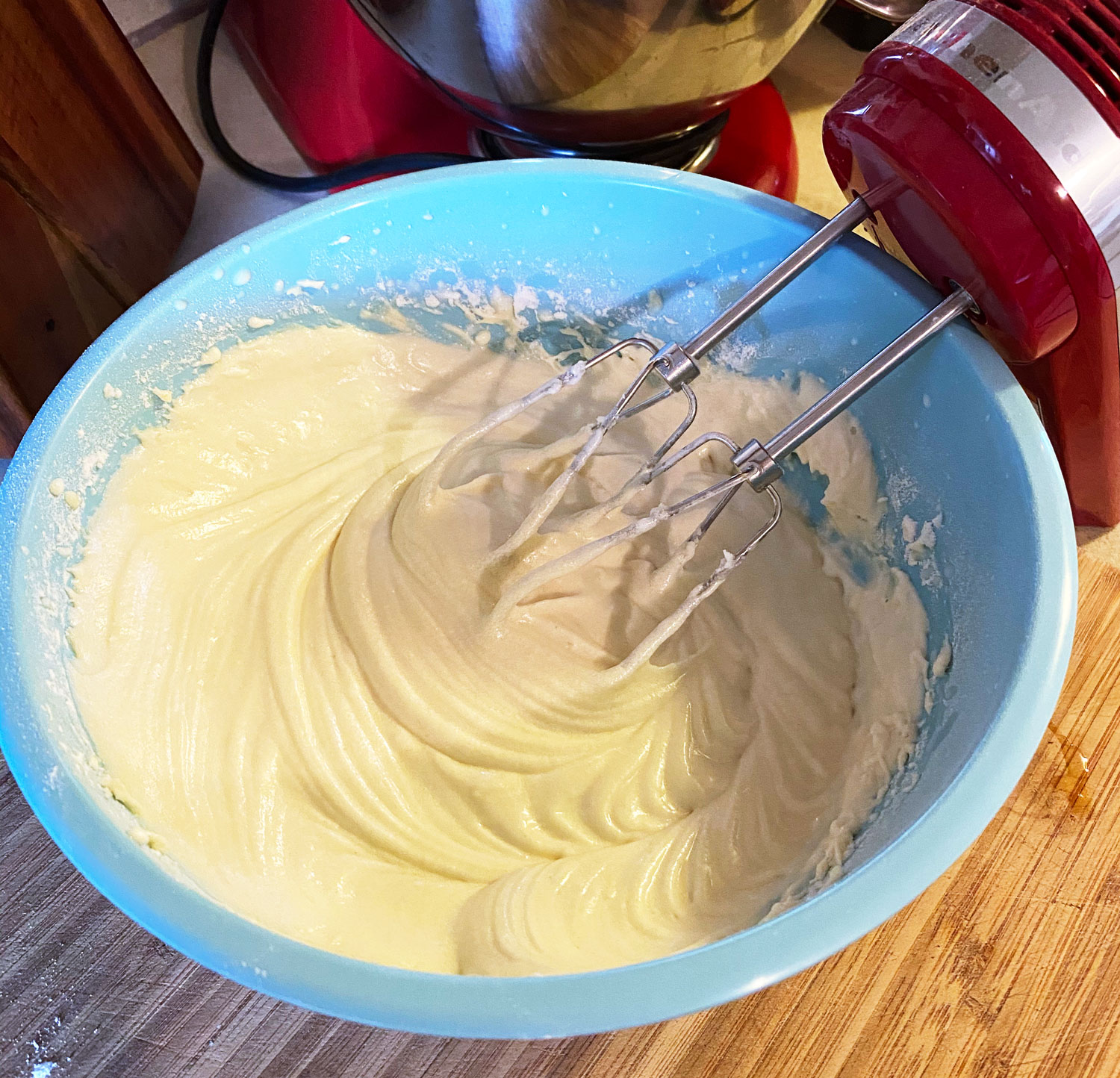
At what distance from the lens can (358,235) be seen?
0.74 m

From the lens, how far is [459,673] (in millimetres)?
742

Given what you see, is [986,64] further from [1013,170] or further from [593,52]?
[593,52]

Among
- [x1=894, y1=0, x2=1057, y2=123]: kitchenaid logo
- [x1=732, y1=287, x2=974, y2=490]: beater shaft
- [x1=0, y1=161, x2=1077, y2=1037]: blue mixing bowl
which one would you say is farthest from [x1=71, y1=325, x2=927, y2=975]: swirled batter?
[x1=894, y1=0, x2=1057, y2=123]: kitchenaid logo

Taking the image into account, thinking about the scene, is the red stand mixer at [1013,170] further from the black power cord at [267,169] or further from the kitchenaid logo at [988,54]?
the black power cord at [267,169]

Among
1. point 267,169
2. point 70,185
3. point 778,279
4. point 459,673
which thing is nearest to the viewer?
point 778,279

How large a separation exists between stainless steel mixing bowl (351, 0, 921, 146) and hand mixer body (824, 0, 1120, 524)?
0.13 meters

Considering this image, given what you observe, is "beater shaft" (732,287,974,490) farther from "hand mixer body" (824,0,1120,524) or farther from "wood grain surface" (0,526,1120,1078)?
"wood grain surface" (0,526,1120,1078)

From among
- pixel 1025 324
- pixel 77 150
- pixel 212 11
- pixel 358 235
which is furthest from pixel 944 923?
pixel 212 11

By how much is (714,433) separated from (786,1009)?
401mm

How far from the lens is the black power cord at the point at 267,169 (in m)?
0.89

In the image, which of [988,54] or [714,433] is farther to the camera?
[714,433]

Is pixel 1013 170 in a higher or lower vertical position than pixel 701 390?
higher

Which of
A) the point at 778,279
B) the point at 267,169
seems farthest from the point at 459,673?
the point at 267,169

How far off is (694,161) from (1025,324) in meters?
0.40
